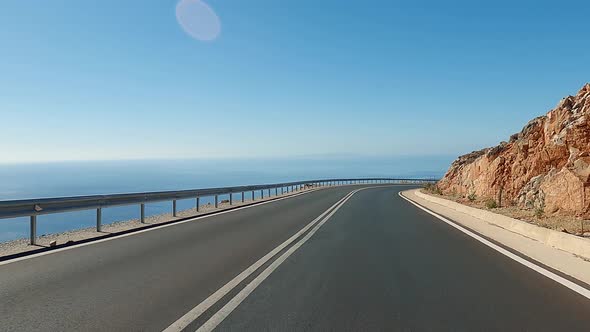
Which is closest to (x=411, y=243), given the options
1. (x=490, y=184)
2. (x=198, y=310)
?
(x=198, y=310)

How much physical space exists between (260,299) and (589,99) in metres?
19.4

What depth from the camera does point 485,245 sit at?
37.6ft

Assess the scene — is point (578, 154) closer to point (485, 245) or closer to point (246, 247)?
point (485, 245)

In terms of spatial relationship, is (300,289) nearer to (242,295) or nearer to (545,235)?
(242,295)

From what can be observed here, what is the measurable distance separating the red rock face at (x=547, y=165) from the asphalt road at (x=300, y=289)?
21.1 feet

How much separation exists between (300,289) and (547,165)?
18.5 metres

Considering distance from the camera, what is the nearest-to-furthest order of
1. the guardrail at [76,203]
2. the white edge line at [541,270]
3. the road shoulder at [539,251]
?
the white edge line at [541,270] → the road shoulder at [539,251] → the guardrail at [76,203]

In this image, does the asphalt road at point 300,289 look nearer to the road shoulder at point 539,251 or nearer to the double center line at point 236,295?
the double center line at point 236,295

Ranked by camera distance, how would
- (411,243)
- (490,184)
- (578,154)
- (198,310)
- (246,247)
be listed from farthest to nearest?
(490,184) < (578,154) < (411,243) < (246,247) < (198,310)

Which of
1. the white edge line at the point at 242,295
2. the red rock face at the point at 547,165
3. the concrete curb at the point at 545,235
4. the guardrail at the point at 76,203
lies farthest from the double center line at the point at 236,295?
the red rock face at the point at 547,165

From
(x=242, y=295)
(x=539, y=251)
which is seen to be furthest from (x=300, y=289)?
(x=539, y=251)

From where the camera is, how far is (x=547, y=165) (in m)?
21.3

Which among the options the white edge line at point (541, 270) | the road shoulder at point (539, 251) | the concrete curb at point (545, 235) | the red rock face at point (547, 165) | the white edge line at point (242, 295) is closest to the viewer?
the white edge line at point (242, 295)

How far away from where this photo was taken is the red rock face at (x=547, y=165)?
15.9 m
